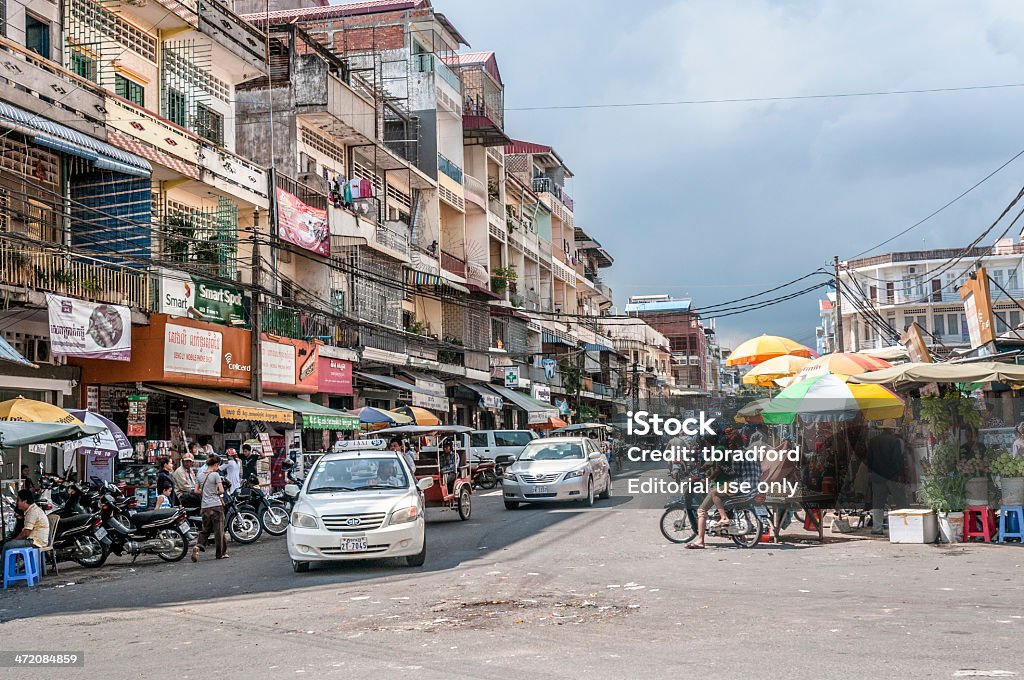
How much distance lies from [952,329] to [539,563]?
305 feet

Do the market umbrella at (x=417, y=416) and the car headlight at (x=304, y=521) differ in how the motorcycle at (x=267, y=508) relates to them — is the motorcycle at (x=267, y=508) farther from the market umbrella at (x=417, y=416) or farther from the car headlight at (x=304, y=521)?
the market umbrella at (x=417, y=416)

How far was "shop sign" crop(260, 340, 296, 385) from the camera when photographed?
28.9 metres

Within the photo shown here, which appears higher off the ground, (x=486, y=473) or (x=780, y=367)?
(x=780, y=367)

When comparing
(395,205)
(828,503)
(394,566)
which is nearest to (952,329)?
(395,205)

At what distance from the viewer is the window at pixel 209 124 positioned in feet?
95.5

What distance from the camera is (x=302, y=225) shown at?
1265 inches

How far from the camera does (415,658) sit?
795 cm

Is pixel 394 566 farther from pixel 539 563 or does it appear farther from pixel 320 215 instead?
pixel 320 215

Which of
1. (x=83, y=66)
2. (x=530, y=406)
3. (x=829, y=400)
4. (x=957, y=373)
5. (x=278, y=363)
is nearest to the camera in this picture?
(x=957, y=373)

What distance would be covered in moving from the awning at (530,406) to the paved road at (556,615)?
37.8 m

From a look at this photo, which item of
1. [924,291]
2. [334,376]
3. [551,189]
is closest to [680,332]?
[924,291]

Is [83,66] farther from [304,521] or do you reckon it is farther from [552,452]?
[304,521]

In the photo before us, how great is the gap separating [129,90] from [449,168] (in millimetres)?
24484

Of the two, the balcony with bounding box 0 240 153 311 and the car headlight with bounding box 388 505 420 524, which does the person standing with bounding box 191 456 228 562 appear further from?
the balcony with bounding box 0 240 153 311
